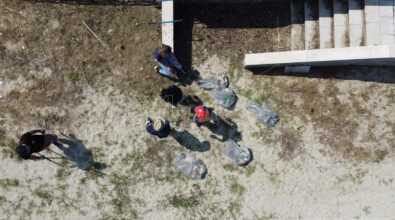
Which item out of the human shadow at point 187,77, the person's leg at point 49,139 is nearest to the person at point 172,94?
the human shadow at point 187,77

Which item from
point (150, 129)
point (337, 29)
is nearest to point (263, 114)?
point (337, 29)

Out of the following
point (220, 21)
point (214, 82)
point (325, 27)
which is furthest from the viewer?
point (220, 21)

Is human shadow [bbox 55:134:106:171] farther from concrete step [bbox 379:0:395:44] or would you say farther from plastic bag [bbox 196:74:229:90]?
concrete step [bbox 379:0:395:44]

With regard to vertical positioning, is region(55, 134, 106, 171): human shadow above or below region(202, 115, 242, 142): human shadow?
below

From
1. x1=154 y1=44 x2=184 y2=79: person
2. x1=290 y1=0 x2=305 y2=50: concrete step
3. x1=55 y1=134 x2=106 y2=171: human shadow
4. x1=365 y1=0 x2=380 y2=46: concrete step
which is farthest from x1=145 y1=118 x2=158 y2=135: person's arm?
x1=365 y1=0 x2=380 y2=46: concrete step

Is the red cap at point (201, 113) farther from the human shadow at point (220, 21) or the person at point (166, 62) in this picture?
the human shadow at point (220, 21)

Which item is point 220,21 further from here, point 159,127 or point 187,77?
point 159,127
